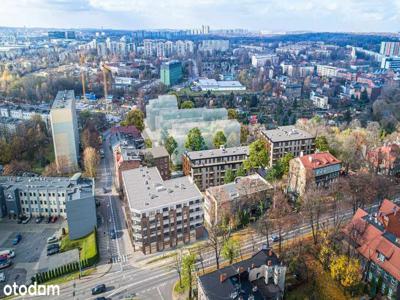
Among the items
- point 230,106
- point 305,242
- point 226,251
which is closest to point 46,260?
point 226,251

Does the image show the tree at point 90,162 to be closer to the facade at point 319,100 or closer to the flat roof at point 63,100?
the flat roof at point 63,100

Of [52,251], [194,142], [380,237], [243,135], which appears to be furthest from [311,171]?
[52,251]

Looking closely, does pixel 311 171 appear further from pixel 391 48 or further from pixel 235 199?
pixel 391 48

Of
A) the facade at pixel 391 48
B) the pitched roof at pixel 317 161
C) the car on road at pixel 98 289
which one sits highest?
the facade at pixel 391 48

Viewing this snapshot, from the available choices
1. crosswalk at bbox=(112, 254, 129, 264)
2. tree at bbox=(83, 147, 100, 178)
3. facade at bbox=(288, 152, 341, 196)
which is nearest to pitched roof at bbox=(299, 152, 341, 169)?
facade at bbox=(288, 152, 341, 196)

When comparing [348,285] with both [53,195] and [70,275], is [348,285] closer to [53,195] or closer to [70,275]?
[70,275]

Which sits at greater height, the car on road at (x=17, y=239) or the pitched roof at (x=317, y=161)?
the pitched roof at (x=317, y=161)

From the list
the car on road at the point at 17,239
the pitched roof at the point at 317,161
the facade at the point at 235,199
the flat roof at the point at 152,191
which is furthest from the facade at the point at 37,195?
the pitched roof at the point at 317,161
